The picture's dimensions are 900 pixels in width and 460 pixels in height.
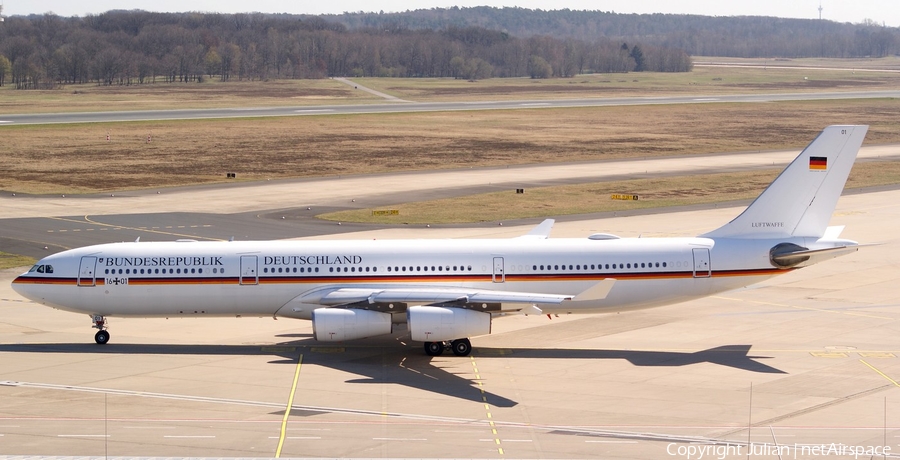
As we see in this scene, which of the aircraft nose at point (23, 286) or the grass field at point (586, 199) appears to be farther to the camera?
the grass field at point (586, 199)

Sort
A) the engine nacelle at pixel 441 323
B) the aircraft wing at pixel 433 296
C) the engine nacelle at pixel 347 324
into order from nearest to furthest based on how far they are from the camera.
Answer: the engine nacelle at pixel 441 323, the aircraft wing at pixel 433 296, the engine nacelle at pixel 347 324

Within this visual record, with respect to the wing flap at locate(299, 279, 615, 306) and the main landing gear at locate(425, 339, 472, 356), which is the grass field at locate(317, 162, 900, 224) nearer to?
the wing flap at locate(299, 279, 615, 306)

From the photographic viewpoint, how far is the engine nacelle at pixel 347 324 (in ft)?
122

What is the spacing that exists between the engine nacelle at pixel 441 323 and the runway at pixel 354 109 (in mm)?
113477

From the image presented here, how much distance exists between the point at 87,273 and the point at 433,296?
13.7 meters

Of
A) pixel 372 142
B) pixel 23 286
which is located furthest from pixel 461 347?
pixel 372 142

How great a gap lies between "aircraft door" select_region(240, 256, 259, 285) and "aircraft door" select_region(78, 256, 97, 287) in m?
5.84

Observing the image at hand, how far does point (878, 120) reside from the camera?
488ft

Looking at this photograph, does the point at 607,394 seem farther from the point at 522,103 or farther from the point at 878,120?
the point at 522,103

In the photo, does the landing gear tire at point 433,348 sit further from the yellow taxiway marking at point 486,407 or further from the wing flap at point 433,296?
the wing flap at point 433,296

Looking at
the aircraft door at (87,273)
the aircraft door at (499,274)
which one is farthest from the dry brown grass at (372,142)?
the aircraft door at (499,274)

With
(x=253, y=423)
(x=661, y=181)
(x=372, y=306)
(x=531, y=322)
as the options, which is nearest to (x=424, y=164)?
(x=661, y=181)

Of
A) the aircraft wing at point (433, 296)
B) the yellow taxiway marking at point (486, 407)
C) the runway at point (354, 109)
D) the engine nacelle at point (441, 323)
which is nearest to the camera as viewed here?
the yellow taxiway marking at point (486, 407)

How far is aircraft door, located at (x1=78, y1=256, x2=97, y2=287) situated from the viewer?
1577 inches
